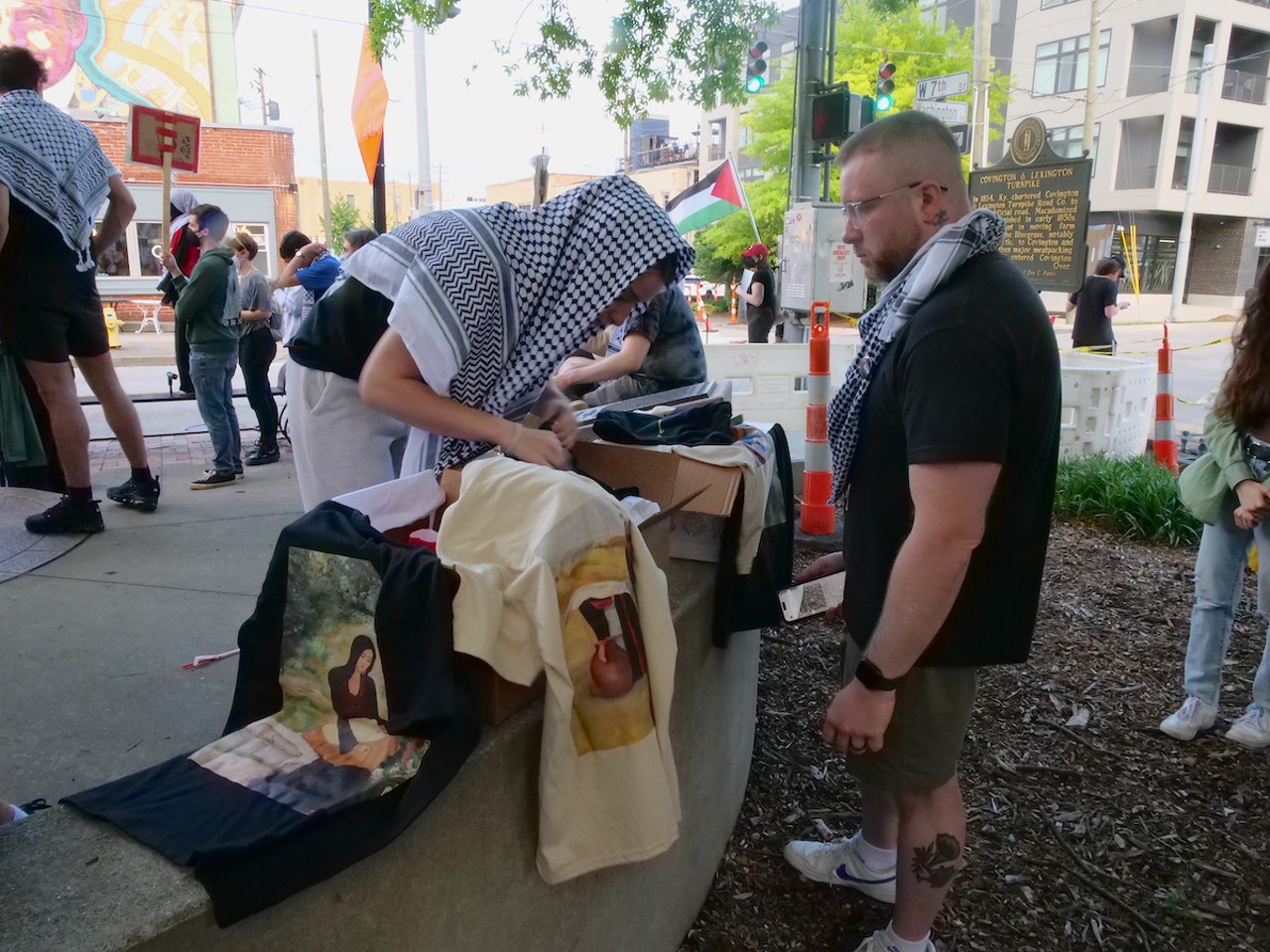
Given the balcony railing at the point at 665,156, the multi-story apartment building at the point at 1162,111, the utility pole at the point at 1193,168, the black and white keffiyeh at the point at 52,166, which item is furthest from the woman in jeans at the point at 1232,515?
the balcony railing at the point at 665,156

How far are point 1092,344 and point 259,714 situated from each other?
12178mm

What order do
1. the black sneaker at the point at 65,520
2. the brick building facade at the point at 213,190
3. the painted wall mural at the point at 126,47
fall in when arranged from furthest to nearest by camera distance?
the painted wall mural at the point at 126,47, the brick building facade at the point at 213,190, the black sneaker at the point at 65,520

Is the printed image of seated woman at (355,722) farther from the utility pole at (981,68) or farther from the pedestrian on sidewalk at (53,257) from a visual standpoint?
the utility pole at (981,68)

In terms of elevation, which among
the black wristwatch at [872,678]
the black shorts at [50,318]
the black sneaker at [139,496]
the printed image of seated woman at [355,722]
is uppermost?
the black shorts at [50,318]

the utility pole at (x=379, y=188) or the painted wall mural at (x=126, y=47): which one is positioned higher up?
the painted wall mural at (x=126, y=47)

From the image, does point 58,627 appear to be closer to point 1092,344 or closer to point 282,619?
point 282,619

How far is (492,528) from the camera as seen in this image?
1601 mm

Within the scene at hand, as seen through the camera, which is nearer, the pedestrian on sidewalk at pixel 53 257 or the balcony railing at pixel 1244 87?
the pedestrian on sidewalk at pixel 53 257

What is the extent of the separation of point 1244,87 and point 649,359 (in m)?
42.9

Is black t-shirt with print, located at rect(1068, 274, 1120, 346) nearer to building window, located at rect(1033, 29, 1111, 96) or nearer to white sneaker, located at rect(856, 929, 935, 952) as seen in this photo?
white sneaker, located at rect(856, 929, 935, 952)

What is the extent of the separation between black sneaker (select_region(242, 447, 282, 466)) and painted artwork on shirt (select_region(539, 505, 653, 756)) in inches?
245

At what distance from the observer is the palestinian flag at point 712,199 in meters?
9.78

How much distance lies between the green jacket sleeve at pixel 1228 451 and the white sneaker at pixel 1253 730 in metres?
0.88

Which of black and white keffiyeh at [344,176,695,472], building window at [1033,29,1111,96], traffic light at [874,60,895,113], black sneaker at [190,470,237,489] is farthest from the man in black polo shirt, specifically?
building window at [1033,29,1111,96]
